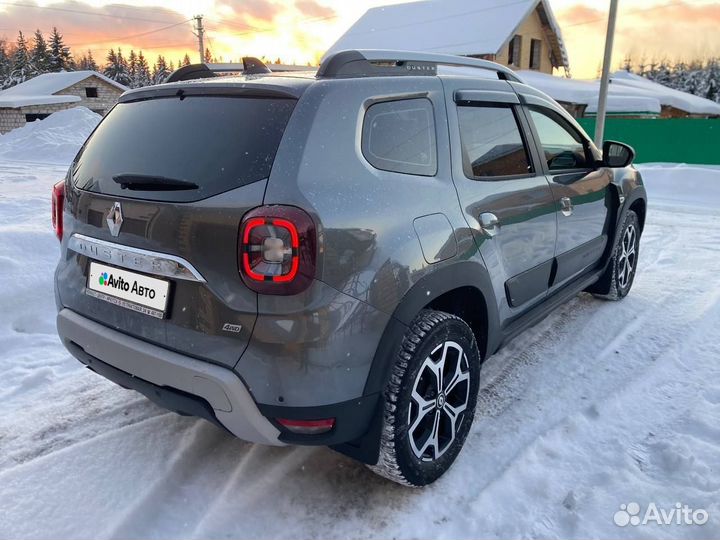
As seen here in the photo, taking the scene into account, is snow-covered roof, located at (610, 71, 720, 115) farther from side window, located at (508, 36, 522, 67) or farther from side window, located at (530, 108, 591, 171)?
side window, located at (530, 108, 591, 171)

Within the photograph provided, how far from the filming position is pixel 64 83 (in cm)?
3819

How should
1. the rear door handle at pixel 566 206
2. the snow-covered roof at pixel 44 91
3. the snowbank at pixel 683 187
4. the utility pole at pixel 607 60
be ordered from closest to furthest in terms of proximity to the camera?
the rear door handle at pixel 566 206 → the snowbank at pixel 683 187 → the utility pole at pixel 607 60 → the snow-covered roof at pixel 44 91

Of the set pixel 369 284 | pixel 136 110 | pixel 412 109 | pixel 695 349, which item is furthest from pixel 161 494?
pixel 695 349

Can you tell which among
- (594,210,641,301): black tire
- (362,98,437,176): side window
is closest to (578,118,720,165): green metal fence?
(594,210,641,301): black tire

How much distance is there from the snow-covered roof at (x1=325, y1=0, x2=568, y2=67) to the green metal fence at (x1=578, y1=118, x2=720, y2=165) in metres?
8.06

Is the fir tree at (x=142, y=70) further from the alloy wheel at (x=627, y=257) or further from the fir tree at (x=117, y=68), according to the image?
the alloy wheel at (x=627, y=257)

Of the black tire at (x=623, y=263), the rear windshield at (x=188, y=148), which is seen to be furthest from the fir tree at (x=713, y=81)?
the rear windshield at (x=188, y=148)

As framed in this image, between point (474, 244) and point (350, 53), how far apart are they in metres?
1.01

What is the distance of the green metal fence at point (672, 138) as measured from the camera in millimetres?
16938

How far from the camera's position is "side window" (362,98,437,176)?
2182mm

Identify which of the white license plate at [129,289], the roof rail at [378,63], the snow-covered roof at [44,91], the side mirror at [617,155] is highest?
the snow-covered roof at [44,91]

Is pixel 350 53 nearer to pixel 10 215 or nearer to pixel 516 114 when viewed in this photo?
pixel 516 114

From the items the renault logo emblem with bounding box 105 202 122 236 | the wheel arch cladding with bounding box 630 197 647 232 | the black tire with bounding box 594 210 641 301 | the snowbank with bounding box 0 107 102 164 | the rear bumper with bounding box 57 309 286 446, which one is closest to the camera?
the rear bumper with bounding box 57 309 286 446

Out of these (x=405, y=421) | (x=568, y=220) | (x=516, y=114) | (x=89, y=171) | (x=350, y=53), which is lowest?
(x=405, y=421)
